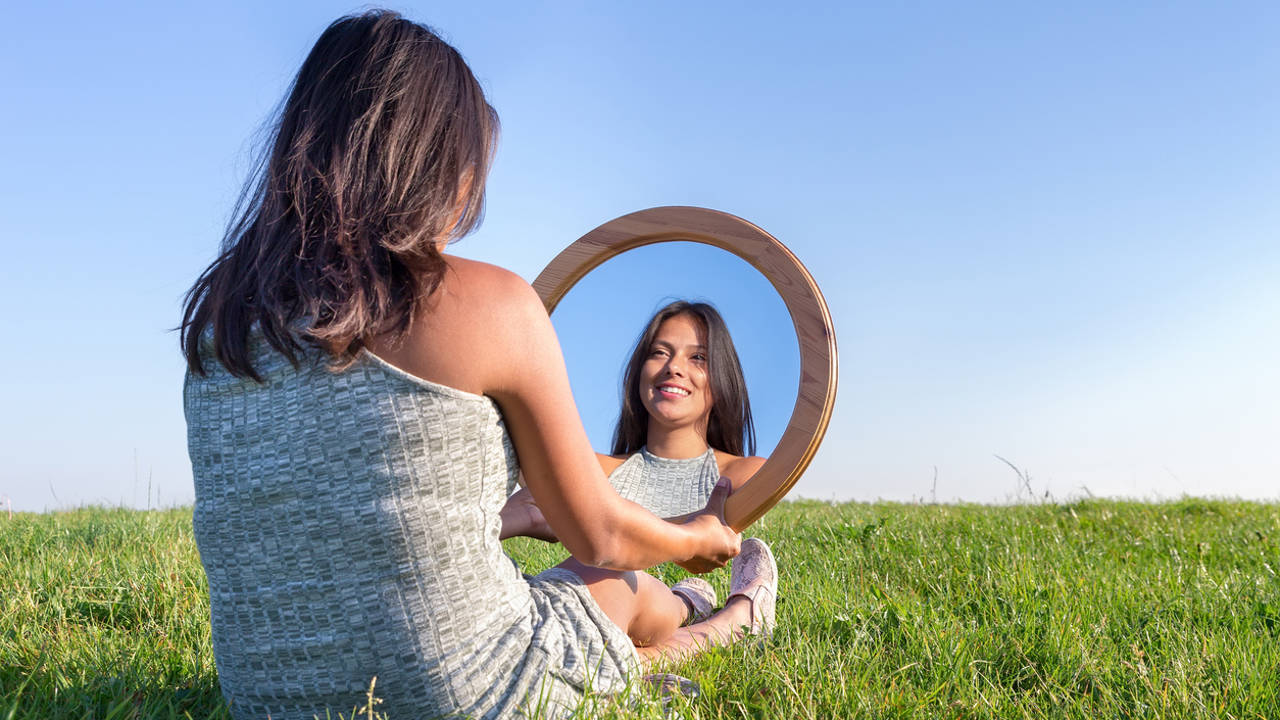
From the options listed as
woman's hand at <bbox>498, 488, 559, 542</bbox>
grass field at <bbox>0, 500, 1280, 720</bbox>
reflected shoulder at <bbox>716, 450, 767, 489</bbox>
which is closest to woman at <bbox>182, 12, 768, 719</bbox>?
grass field at <bbox>0, 500, 1280, 720</bbox>

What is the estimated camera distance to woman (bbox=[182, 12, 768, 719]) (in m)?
2.08

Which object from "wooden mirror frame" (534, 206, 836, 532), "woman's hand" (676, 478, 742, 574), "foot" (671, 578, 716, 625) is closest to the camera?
"woman's hand" (676, 478, 742, 574)

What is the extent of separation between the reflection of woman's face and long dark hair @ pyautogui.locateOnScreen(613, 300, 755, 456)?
0.07 feet

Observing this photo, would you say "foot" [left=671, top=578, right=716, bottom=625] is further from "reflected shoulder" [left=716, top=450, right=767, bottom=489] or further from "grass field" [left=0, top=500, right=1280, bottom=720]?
"reflected shoulder" [left=716, top=450, right=767, bottom=489]

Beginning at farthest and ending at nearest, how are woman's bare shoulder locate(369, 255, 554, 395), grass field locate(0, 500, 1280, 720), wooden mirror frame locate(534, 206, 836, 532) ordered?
wooden mirror frame locate(534, 206, 836, 532), grass field locate(0, 500, 1280, 720), woman's bare shoulder locate(369, 255, 554, 395)

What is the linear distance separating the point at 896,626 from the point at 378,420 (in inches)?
96.8

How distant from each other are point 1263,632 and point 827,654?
2.18 m

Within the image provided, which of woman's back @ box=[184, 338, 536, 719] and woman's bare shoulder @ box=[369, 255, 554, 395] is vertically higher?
woman's bare shoulder @ box=[369, 255, 554, 395]

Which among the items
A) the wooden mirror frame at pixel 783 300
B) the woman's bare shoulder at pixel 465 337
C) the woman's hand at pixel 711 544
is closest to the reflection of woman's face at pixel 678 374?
the wooden mirror frame at pixel 783 300

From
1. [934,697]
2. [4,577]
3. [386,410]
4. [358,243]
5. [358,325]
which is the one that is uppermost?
[358,243]

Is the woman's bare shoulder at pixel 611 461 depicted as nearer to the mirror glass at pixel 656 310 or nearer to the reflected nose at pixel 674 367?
the mirror glass at pixel 656 310

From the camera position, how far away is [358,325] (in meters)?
2.01

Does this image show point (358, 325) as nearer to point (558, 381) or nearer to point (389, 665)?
point (558, 381)

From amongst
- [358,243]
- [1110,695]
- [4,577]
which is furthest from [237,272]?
[4,577]
